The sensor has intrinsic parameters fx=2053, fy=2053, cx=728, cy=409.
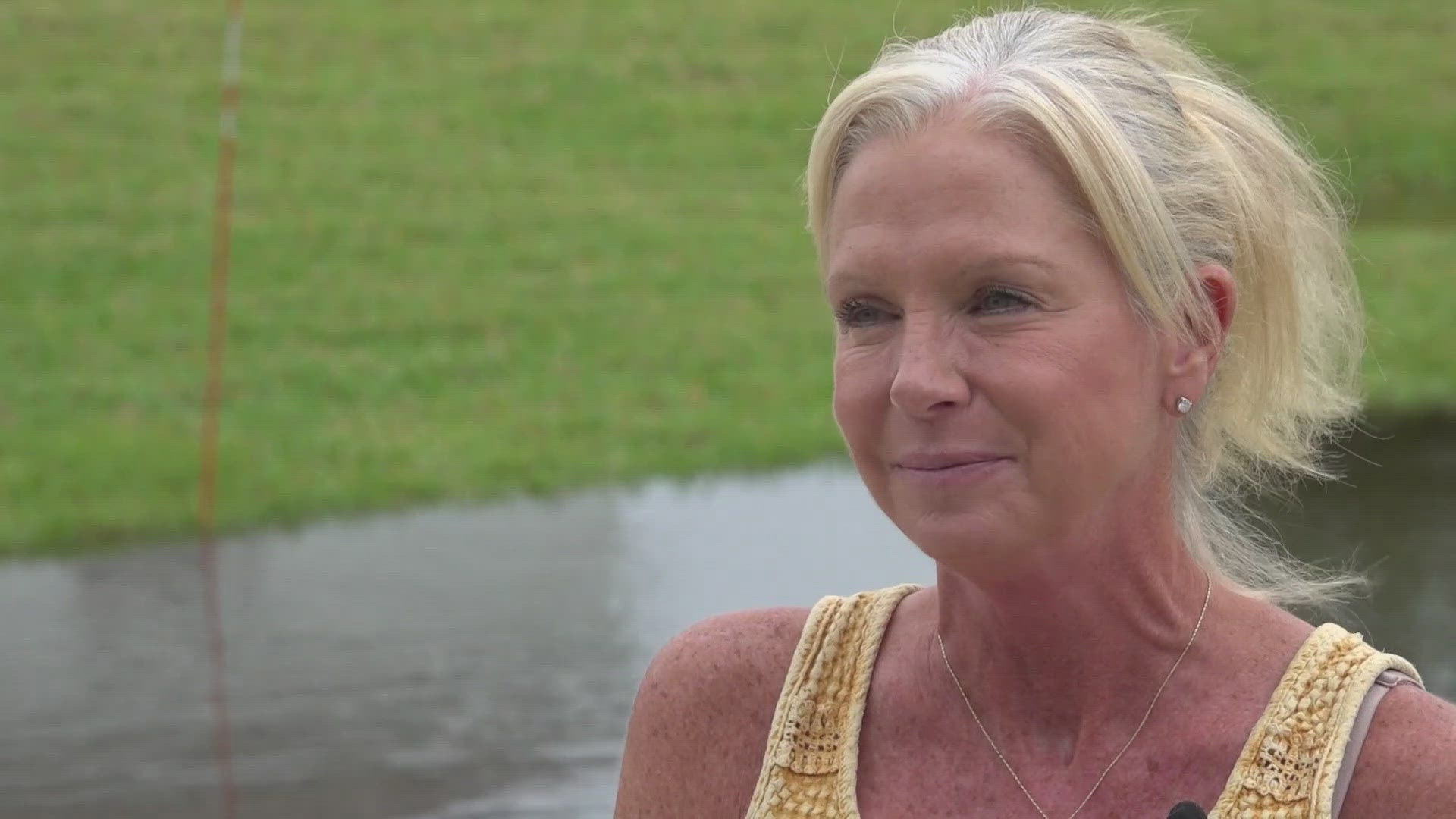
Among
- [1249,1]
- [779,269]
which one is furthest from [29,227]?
[1249,1]

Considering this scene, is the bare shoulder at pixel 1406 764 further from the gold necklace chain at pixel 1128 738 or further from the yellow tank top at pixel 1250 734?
the gold necklace chain at pixel 1128 738

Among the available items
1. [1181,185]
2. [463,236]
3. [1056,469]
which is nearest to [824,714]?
[1056,469]

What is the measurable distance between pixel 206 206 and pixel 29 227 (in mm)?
962

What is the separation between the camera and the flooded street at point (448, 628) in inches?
206

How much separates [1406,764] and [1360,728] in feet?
0.16

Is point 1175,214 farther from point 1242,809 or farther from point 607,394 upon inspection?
point 607,394

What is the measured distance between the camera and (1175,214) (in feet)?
5.72

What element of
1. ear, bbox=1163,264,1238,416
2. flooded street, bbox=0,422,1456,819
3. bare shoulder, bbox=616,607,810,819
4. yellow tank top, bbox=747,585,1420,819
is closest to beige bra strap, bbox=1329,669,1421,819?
yellow tank top, bbox=747,585,1420,819

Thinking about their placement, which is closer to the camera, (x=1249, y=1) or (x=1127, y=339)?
(x=1127, y=339)

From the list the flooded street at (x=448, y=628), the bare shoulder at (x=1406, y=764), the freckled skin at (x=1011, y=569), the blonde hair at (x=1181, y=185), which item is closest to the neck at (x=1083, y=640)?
the freckled skin at (x=1011, y=569)

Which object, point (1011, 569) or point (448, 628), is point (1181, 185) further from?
point (448, 628)

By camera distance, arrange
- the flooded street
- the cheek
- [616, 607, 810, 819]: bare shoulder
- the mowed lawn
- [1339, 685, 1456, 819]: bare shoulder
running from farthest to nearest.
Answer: the mowed lawn, the flooded street, [616, 607, 810, 819]: bare shoulder, the cheek, [1339, 685, 1456, 819]: bare shoulder

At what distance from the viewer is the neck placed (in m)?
1.84

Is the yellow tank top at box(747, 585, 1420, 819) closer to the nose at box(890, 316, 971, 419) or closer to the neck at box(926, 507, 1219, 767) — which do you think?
the neck at box(926, 507, 1219, 767)
